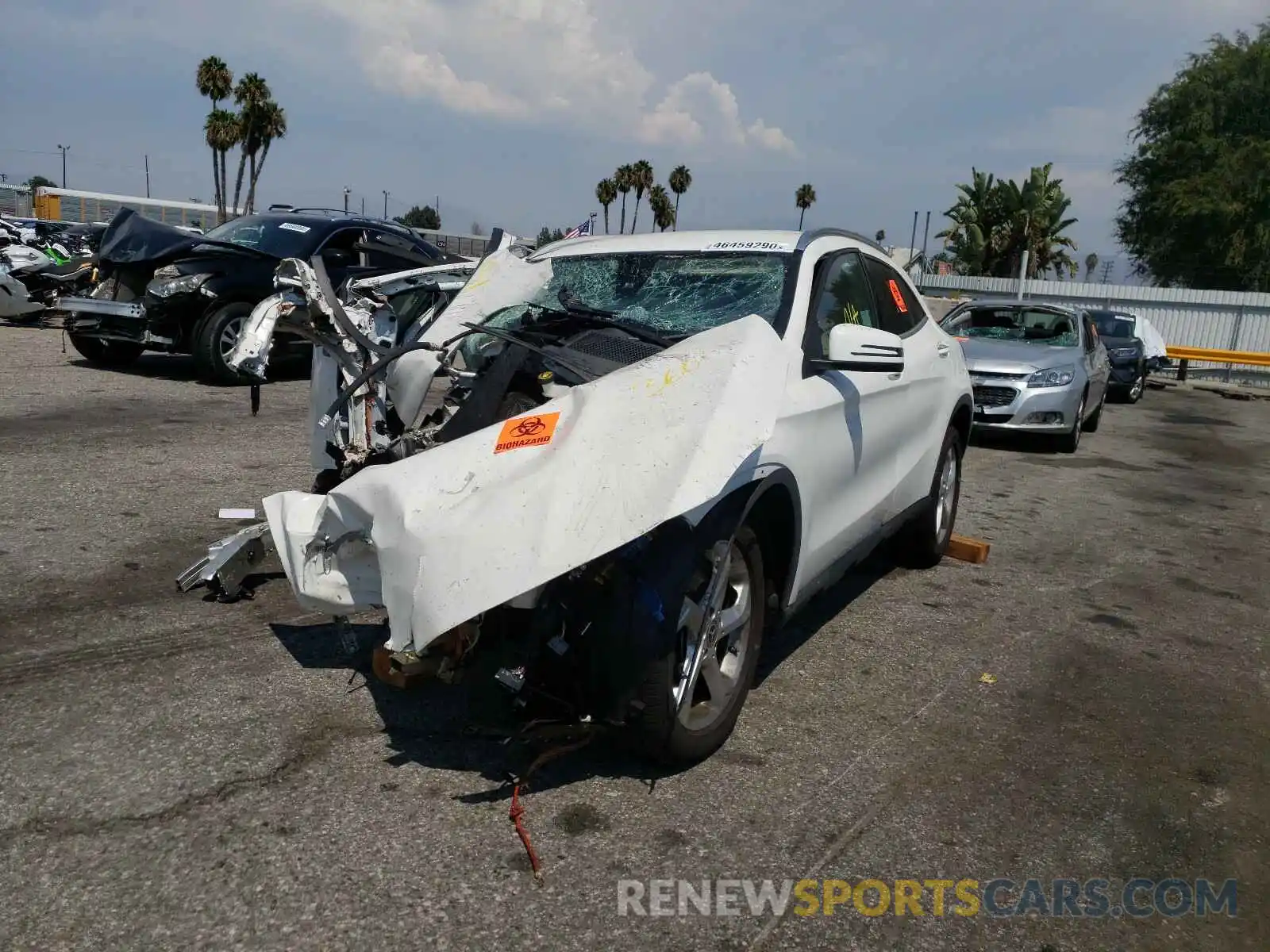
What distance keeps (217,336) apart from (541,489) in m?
8.68

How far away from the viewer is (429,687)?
3969 mm

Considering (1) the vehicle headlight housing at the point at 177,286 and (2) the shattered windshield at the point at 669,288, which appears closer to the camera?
(2) the shattered windshield at the point at 669,288

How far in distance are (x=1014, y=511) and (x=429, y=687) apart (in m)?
5.53

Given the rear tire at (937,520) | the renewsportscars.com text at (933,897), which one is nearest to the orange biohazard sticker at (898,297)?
the rear tire at (937,520)

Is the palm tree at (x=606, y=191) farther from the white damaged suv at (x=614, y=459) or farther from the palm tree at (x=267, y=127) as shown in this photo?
the white damaged suv at (x=614, y=459)

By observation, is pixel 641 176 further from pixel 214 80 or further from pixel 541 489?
pixel 541 489

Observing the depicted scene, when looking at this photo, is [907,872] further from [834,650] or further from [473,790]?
[834,650]

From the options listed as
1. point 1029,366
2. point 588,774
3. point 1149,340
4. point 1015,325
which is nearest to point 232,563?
point 588,774

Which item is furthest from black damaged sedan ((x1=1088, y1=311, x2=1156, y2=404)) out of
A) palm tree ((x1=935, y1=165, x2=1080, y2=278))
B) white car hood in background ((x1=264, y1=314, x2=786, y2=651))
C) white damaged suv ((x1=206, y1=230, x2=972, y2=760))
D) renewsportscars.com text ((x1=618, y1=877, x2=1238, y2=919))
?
palm tree ((x1=935, y1=165, x2=1080, y2=278))

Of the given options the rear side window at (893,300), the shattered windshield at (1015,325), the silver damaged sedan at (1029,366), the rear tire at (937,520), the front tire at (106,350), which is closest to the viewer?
the rear side window at (893,300)

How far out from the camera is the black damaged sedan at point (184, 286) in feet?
34.3

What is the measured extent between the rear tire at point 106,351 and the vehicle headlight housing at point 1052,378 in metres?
9.44

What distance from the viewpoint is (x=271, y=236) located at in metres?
11.5

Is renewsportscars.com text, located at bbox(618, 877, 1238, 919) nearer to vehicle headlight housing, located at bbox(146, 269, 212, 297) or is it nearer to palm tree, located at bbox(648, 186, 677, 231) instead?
vehicle headlight housing, located at bbox(146, 269, 212, 297)
